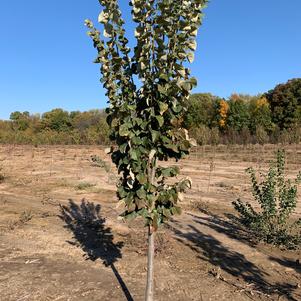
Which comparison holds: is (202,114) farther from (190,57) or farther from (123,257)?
(190,57)

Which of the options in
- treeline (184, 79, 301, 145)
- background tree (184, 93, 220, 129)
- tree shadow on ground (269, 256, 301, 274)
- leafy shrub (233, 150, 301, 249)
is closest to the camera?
tree shadow on ground (269, 256, 301, 274)

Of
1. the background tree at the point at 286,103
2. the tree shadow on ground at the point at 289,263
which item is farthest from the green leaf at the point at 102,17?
the background tree at the point at 286,103

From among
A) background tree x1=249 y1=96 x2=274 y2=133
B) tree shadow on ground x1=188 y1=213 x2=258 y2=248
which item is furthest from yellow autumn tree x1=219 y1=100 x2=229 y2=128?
tree shadow on ground x1=188 y1=213 x2=258 y2=248

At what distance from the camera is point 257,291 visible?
486 cm

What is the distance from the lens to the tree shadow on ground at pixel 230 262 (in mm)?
5031

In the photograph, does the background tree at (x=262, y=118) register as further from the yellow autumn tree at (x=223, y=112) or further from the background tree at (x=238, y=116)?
the yellow autumn tree at (x=223, y=112)

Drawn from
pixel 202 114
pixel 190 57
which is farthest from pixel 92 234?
pixel 202 114

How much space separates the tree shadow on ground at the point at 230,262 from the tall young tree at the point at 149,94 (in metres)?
2.34

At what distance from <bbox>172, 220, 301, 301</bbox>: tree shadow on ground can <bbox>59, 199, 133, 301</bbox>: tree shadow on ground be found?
52.8 inches

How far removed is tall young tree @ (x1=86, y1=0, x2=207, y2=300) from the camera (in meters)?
3.12

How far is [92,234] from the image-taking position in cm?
765

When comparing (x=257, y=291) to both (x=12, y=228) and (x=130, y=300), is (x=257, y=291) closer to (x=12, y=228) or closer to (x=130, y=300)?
(x=130, y=300)

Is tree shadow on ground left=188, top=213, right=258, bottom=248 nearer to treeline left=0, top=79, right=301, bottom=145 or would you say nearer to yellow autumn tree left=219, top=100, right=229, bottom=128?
treeline left=0, top=79, right=301, bottom=145

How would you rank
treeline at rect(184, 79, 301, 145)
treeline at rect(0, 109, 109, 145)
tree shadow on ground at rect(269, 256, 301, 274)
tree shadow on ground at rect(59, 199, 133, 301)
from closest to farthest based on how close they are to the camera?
tree shadow on ground at rect(269, 256, 301, 274), tree shadow on ground at rect(59, 199, 133, 301), treeline at rect(184, 79, 301, 145), treeline at rect(0, 109, 109, 145)
